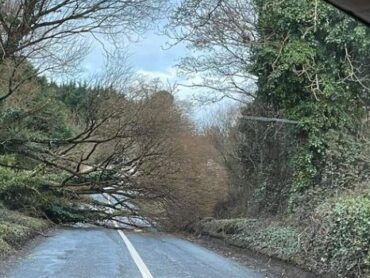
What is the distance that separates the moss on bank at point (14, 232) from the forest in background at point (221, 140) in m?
0.45

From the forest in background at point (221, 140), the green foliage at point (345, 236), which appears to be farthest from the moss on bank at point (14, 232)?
the green foliage at point (345, 236)

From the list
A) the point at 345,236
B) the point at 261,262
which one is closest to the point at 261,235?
the point at 261,262

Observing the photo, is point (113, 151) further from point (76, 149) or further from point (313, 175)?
point (313, 175)

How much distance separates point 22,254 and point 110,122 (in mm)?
12274

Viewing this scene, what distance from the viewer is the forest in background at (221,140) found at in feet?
51.8

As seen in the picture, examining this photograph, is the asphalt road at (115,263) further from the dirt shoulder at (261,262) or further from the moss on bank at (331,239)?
the moss on bank at (331,239)

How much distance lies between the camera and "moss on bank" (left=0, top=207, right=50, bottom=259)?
15.0 m

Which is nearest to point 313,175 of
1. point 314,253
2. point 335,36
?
point 335,36

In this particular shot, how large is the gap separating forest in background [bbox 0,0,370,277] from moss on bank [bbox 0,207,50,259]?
1.48ft

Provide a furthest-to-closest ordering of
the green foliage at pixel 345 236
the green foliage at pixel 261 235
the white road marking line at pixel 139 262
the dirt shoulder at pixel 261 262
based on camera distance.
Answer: the green foliage at pixel 261 235 < the dirt shoulder at pixel 261 262 < the white road marking line at pixel 139 262 < the green foliage at pixel 345 236

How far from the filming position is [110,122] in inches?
1047

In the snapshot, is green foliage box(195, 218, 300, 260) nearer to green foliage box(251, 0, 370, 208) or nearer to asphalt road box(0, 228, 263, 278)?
asphalt road box(0, 228, 263, 278)

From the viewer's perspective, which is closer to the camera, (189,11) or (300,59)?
(300,59)

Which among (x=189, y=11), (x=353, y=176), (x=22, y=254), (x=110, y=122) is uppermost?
(x=189, y=11)
